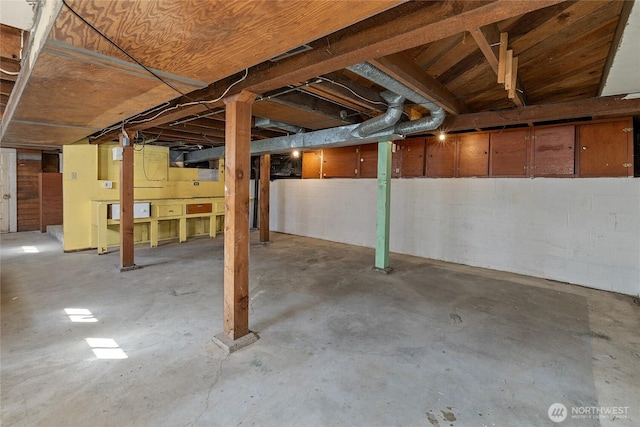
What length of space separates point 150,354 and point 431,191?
4501 millimetres

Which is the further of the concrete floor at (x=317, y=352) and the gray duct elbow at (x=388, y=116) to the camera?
the gray duct elbow at (x=388, y=116)

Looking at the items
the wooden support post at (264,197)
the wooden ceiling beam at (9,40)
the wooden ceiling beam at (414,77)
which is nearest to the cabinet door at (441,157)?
the wooden ceiling beam at (414,77)

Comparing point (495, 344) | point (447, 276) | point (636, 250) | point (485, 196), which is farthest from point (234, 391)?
point (636, 250)

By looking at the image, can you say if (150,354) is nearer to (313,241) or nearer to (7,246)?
(313,241)

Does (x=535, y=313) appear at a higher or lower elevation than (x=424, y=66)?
lower

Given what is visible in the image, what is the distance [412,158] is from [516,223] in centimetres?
191

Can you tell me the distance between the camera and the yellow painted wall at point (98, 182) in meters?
4.80

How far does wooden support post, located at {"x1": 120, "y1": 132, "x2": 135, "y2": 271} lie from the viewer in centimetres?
378

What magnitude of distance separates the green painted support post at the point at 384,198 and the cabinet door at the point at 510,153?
5.55 feet

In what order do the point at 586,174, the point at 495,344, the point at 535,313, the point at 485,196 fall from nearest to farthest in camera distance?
the point at 495,344 < the point at 535,313 < the point at 586,174 < the point at 485,196

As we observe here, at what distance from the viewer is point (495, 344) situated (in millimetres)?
2246

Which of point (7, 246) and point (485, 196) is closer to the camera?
point (485, 196)

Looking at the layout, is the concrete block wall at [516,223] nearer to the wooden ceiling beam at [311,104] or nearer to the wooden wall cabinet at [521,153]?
the wooden wall cabinet at [521,153]

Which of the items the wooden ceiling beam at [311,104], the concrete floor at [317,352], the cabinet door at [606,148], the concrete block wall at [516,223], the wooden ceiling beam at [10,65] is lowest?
the concrete floor at [317,352]
